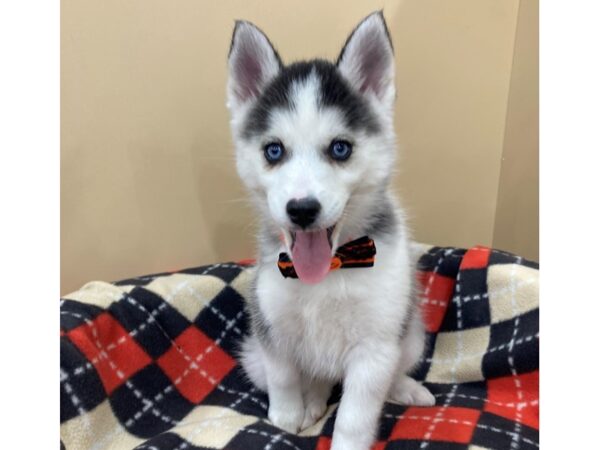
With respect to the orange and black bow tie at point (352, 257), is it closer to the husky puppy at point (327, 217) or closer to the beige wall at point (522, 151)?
the husky puppy at point (327, 217)

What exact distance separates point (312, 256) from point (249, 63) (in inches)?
25.3

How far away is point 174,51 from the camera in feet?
7.17

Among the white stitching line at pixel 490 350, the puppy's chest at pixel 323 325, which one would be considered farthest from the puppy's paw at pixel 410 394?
the puppy's chest at pixel 323 325

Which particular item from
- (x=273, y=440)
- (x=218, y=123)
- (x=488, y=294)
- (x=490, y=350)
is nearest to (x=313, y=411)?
(x=273, y=440)

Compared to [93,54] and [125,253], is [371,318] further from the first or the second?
[93,54]

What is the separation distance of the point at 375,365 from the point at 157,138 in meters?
1.40

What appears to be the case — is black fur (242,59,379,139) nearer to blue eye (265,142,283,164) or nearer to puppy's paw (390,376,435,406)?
blue eye (265,142,283,164)

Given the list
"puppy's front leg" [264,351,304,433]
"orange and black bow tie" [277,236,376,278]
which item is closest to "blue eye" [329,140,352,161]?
"orange and black bow tie" [277,236,376,278]

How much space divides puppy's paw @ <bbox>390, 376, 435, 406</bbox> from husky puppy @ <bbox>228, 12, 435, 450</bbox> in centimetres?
27

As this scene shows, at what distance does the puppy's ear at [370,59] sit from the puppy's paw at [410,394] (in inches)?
39.1

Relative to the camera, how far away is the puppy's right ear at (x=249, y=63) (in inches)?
58.9

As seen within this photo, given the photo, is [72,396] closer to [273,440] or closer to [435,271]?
[273,440]

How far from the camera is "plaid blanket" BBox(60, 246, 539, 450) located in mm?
1571

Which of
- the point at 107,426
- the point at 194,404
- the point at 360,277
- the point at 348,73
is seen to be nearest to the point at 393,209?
the point at 360,277
